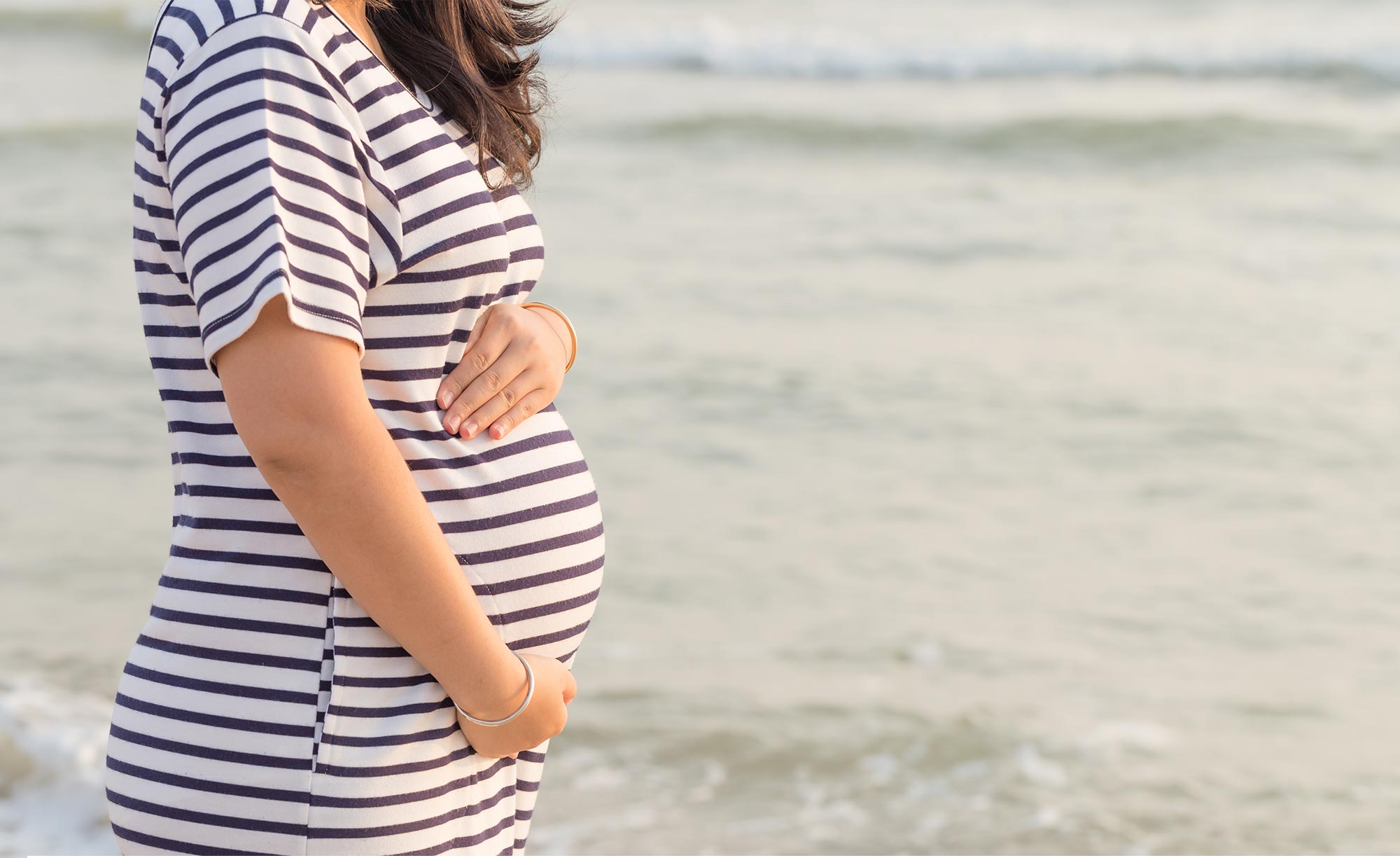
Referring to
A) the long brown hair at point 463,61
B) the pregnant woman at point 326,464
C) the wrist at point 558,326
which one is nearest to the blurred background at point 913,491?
the wrist at point 558,326

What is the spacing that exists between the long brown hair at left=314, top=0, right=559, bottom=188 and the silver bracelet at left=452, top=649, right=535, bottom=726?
490 mm

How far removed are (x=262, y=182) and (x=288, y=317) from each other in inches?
4.2

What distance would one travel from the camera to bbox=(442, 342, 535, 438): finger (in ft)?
4.10

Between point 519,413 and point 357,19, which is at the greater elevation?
point 357,19

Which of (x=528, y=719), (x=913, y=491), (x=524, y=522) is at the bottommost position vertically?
(x=913, y=491)

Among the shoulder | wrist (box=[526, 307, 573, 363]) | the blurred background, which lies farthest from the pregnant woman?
the blurred background

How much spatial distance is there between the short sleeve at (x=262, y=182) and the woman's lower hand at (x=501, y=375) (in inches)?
7.0

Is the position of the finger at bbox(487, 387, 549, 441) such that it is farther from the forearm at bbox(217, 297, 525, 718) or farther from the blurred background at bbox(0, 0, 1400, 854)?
the blurred background at bbox(0, 0, 1400, 854)

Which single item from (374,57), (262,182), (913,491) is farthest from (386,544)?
(913,491)

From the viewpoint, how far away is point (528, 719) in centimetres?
127

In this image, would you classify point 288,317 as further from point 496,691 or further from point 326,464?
point 496,691

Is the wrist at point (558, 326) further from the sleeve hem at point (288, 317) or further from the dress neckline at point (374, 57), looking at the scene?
the sleeve hem at point (288, 317)

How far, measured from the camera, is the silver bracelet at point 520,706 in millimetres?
1240

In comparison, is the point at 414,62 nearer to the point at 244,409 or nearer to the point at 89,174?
the point at 244,409
